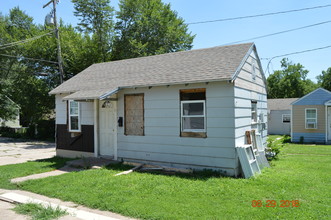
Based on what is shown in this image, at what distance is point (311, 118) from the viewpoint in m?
18.8

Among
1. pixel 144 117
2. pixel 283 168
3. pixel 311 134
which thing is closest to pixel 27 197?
pixel 144 117

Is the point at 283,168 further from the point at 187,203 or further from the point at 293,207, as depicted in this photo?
the point at 187,203

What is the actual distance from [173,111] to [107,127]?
3.28 m

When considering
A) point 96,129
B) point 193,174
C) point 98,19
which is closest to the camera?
point 193,174

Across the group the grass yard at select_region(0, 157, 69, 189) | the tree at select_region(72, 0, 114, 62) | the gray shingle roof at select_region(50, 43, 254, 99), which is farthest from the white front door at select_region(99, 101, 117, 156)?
the tree at select_region(72, 0, 114, 62)

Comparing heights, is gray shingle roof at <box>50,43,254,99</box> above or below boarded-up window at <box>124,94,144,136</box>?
above

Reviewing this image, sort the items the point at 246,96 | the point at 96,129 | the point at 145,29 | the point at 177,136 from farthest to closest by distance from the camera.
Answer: the point at 145,29 → the point at 96,129 → the point at 246,96 → the point at 177,136

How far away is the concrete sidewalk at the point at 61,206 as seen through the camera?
488 cm

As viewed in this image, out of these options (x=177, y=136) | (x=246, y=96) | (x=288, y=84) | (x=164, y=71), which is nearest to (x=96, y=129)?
(x=164, y=71)

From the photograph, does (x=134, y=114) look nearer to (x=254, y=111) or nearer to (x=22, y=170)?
(x=22, y=170)

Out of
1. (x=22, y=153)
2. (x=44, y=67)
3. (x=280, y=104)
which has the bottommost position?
(x=22, y=153)

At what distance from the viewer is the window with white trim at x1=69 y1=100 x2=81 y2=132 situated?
37.2ft

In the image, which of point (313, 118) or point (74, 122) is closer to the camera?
point (74, 122)

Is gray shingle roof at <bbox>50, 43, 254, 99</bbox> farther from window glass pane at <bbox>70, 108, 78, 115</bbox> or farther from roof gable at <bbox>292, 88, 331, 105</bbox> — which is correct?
roof gable at <bbox>292, 88, 331, 105</bbox>
